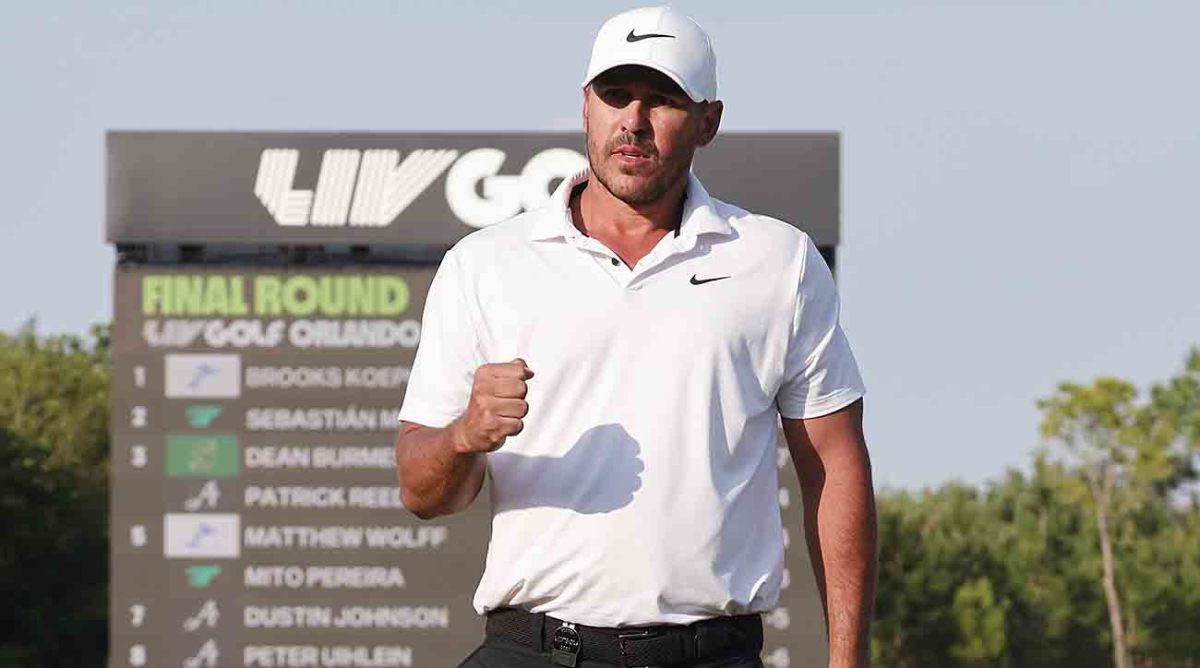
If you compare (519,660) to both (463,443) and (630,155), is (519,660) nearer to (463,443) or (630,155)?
(463,443)

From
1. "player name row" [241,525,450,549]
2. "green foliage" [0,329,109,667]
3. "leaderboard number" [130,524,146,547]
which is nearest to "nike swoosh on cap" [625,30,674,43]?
"player name row" [241,525,450,549]

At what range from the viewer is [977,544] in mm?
58156

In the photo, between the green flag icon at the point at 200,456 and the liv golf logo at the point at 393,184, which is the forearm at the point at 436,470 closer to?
the green flag icon at the point at 200,456

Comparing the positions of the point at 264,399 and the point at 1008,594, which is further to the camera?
the point at 1008,594

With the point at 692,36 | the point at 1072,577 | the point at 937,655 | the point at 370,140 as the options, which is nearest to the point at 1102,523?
the point at 1072,577

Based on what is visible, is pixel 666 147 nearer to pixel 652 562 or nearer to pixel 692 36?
pixel 692 36

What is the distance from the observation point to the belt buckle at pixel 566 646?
4.14 metres

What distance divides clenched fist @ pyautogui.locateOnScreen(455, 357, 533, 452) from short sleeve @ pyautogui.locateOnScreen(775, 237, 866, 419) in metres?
0.64

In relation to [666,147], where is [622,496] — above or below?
below

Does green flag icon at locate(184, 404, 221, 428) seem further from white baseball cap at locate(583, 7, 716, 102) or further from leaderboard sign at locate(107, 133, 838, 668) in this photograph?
white baseball cap at locate(583, 7, 716, 102)

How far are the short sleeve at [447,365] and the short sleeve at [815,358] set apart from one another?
1.88ft

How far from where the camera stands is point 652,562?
4.11 m

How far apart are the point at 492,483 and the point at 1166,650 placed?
176 feet

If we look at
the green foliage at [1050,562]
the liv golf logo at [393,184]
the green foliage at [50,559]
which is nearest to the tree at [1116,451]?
the green foliage at [1050,562]
